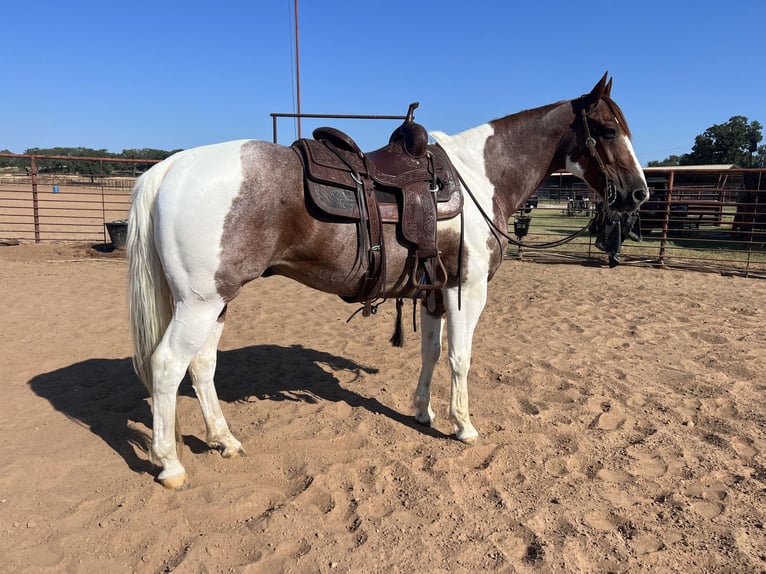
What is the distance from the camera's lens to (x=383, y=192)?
8.43 ft

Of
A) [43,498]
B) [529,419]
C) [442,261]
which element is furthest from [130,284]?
[529,419]

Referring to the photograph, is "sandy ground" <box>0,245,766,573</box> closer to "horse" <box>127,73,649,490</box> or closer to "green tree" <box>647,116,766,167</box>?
"horse" <box>127,73,649,490</box>

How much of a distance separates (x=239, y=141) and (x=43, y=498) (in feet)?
6.80

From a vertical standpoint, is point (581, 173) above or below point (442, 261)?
above

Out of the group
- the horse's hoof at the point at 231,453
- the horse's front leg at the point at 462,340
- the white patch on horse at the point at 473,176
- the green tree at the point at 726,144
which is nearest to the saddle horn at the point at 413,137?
the white patch on horse at the point at 473,176

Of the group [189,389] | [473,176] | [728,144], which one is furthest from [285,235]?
[728,144]

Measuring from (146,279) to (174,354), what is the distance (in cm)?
43

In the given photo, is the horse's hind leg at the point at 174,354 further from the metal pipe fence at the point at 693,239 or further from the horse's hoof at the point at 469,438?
the metal pipe fence at the point at 693,239

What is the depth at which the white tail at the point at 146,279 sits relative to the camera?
7.59ft

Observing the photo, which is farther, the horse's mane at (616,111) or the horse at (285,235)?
the horse's mane at (616,111)

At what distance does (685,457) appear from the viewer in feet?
9.02

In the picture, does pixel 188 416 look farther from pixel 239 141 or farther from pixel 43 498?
pixel 239 141

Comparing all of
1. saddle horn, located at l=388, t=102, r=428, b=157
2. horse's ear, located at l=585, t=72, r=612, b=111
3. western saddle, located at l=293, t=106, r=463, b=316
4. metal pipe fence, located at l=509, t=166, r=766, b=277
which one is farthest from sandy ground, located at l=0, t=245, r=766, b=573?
metal pipe fence, located at l=509, t=166, r=766, b=277

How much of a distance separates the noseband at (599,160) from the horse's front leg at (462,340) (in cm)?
96
